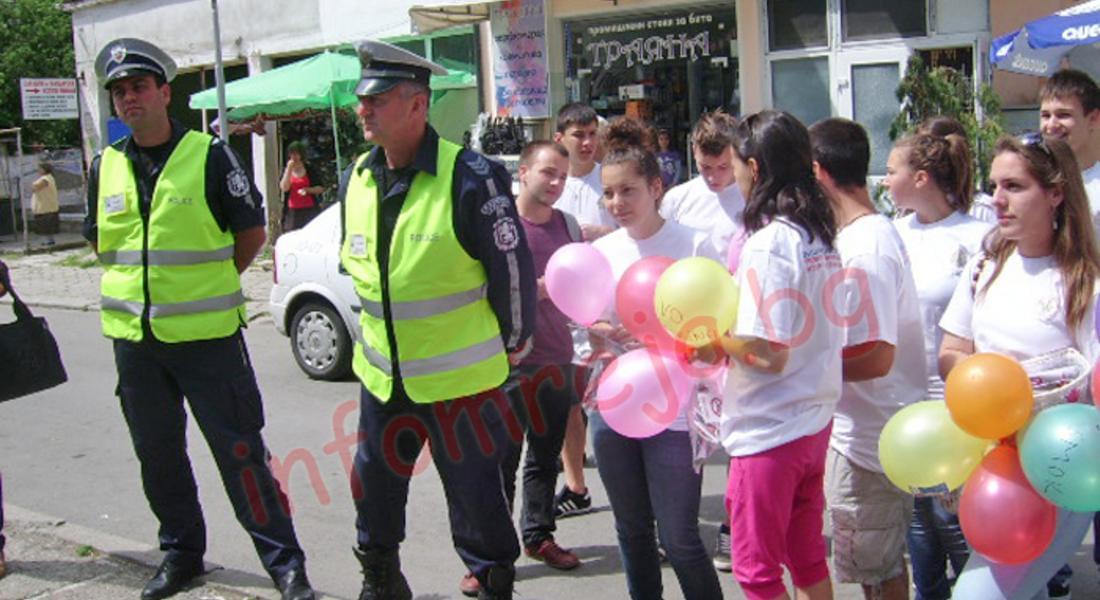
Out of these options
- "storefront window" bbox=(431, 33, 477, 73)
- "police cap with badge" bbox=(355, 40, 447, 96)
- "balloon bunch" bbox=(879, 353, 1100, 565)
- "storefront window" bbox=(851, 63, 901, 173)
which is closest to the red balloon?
"balloon bunch" bbox=(879, 353, 1100, 565)

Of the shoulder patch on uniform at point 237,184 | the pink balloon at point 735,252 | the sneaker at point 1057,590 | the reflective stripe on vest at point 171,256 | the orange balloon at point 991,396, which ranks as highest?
the shoulder patch on uniform at point 237,184

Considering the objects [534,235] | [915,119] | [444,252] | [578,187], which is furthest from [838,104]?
[444,252]

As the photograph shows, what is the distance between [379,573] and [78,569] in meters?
1.59

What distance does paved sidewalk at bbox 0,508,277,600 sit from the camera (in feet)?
15.3

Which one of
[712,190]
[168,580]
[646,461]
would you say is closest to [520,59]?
[712,190]

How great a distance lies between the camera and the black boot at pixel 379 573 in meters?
4.20

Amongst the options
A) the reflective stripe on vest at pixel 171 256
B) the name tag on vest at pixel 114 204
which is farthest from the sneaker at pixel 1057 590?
the name tag on vest at pixel 114 204

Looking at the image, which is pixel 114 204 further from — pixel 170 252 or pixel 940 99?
pixel 940 99

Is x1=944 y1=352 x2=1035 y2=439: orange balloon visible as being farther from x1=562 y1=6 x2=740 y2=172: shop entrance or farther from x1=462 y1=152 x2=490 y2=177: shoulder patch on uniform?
x1=562 y1=6 x2=740 y2=172: shop entrance

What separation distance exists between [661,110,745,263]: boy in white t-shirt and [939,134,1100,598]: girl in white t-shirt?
2.08 m

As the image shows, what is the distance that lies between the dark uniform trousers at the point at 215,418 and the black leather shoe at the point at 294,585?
0.11 ft

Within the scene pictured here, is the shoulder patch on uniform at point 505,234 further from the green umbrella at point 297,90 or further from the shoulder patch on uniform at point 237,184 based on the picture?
the green umbrella at point 297,90

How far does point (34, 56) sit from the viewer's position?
2652 cm

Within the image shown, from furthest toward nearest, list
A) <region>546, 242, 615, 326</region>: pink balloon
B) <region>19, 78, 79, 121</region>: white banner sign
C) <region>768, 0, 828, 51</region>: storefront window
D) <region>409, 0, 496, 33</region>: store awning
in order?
<region>19, 78, 79, 121</region>: white banner sign, <region>409, 0, 496, 33</region>: store awning, <region>768, 0, 828, 51</region>: storefront window, <region>546, 242, 615, 326</region>: pink balloon
